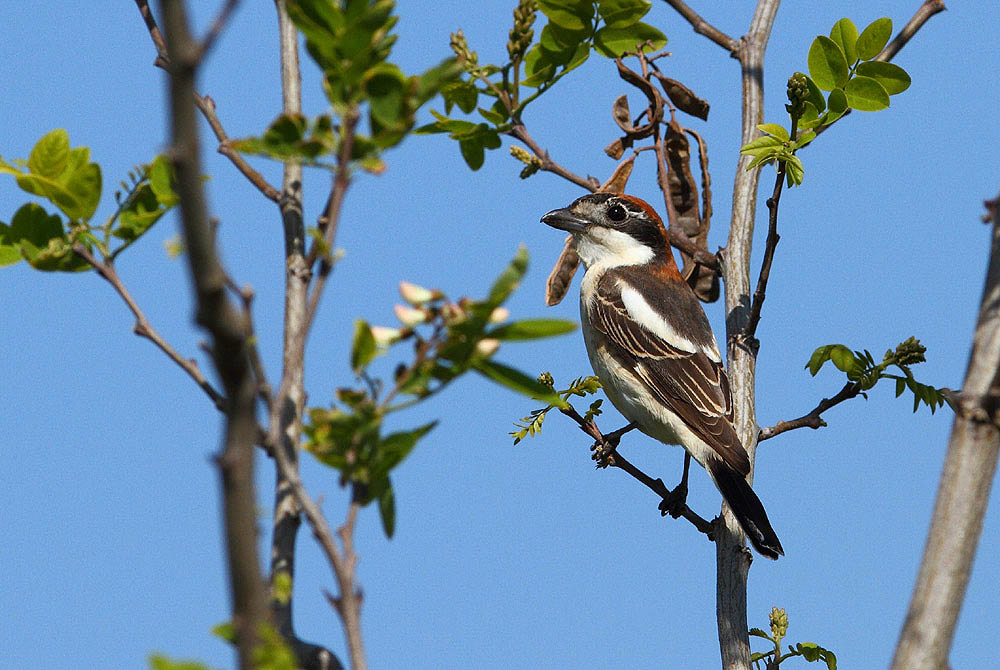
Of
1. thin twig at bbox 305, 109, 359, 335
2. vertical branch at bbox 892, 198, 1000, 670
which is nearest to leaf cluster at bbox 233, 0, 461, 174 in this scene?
thin twig at bbox 305, 109, 359, 335

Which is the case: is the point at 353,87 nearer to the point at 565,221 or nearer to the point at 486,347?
the point at 486,347

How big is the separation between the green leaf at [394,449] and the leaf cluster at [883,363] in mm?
2769

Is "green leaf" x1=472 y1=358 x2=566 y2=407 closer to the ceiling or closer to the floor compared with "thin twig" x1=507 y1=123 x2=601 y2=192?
closer to the floor

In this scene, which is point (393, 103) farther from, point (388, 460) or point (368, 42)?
point (388, 460)

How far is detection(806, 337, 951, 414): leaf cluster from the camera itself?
169 inches

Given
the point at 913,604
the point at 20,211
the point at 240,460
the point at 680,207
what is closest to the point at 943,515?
the point at 913,604

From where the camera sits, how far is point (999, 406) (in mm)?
2340

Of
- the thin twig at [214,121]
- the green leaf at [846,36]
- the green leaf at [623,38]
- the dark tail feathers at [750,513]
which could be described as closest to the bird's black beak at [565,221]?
the dark tail feathers at [750,513]

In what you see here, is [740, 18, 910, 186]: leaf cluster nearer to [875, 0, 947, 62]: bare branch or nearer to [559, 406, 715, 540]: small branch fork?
[875, 0, 947, 62]: bare branch

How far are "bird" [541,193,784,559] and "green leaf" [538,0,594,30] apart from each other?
7.19 feet

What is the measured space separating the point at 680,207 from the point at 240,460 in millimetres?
5290

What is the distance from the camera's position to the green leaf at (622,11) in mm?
4270

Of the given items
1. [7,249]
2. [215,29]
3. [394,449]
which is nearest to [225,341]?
[215,29]

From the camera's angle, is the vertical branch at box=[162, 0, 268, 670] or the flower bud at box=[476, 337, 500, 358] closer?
the vertical branch at box=[162, 0, 268, 670]
